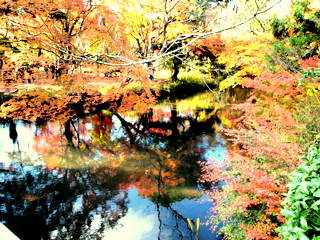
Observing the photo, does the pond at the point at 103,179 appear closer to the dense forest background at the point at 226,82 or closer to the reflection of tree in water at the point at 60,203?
the reflection of tree in water at the point at 60,203

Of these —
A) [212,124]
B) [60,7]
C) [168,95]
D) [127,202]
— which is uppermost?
[60,7]

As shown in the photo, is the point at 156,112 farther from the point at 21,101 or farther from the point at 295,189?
the point at 295,189

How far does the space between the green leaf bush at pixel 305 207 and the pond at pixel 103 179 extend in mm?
4902

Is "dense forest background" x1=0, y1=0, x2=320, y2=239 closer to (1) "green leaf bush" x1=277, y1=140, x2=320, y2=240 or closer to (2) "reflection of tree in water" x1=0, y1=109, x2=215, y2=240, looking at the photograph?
(1) "green leaf bush" x1=277, y1=140, x2=320, y2=240

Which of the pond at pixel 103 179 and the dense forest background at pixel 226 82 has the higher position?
the dense forest background at pixel 226 82

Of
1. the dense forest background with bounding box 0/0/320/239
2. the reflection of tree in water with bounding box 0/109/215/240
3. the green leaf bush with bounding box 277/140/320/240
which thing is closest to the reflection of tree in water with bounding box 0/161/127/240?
the reflection of tree in water with bounding box 0/109/215/240

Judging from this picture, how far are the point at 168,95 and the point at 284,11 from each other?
37.0ft

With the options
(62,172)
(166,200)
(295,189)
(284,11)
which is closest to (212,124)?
(284,11)

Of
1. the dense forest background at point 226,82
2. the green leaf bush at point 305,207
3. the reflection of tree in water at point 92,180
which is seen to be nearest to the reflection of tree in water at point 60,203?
the reflection of tree in water at point 92,180

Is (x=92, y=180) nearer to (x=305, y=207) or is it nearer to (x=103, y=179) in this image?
(x=103, y=179)

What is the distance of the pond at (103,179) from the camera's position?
645 centimetres

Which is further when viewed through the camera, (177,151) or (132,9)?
(132,9)

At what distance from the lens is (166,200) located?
756cm

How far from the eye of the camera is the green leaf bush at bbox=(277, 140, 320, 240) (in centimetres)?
153
